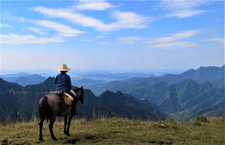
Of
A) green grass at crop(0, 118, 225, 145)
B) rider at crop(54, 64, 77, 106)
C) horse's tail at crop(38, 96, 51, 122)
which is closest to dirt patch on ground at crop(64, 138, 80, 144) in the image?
green grass at crop(0, 118, 225, 145)

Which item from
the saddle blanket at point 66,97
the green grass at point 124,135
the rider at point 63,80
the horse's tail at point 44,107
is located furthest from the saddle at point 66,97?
the green grass at point 124,135

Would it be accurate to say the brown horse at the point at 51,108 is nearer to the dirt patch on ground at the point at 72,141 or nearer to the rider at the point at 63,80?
the rider at the point at 63,80

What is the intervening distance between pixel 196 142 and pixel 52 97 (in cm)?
788

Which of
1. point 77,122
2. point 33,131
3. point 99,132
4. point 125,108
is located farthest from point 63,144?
point 125,108

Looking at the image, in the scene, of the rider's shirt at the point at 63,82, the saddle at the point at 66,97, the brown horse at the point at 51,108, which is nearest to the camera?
the brown horse at the point at 51,108

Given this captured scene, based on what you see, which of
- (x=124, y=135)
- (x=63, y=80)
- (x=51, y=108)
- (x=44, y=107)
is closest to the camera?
(x=44, y=107)

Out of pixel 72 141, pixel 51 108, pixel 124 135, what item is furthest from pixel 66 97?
pixel 124 135

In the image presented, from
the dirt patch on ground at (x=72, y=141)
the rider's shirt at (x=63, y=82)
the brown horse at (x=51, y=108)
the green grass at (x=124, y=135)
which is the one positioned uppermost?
the rider's shirt at (x=63, y=82)

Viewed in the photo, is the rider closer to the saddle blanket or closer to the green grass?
the saddle blanket

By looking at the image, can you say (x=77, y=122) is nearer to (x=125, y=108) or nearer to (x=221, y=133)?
(x=221, y=133)

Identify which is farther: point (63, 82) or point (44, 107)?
point (63, 82)

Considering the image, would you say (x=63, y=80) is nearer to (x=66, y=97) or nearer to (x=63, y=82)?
(x=63, y=82)

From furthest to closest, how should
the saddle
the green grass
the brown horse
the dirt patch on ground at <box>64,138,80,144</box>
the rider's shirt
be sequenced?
1. the rider's shirt
2. the saddle
3. the green grass
4. the brown horse
5. the dirt patch on ground at <box>64,138,80,144</box>

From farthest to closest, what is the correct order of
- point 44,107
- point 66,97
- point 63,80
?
point 63,80 → point 66,97 → point 44,107
